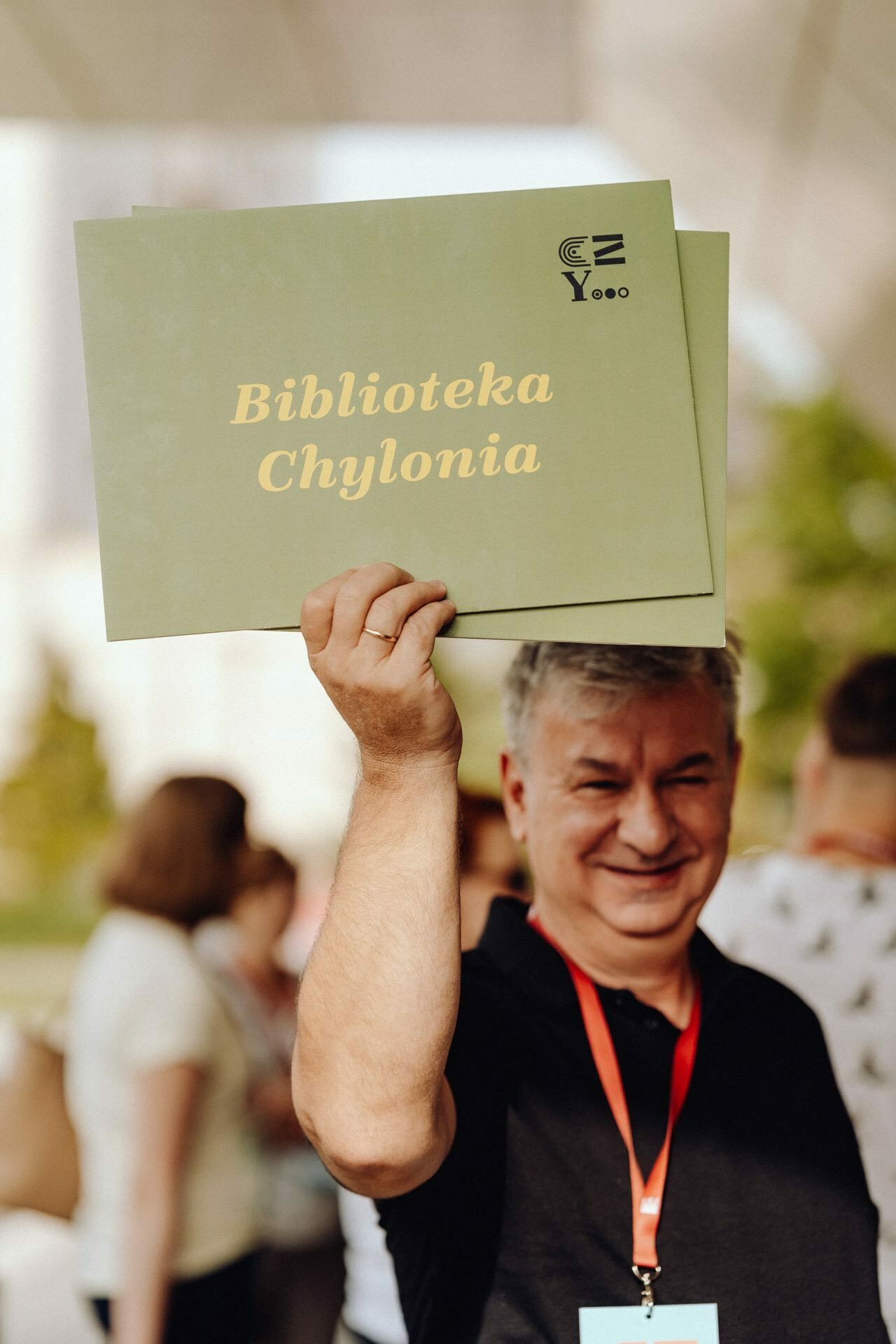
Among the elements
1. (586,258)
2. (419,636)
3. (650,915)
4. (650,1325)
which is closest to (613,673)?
(650,915)

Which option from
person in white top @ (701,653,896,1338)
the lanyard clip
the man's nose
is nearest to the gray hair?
the man's nose

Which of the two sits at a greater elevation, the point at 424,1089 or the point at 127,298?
the point at 127,298

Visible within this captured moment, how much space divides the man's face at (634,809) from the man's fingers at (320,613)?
0.43 m

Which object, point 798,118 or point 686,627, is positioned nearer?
point 686,627

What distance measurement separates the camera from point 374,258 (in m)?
1.28

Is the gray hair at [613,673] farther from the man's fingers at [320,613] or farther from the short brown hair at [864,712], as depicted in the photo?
the short brown hair at [864,712]

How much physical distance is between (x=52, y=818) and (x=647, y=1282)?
2094 centimetres

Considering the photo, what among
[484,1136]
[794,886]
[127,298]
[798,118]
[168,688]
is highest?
[168,688]

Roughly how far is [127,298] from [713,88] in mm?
4088

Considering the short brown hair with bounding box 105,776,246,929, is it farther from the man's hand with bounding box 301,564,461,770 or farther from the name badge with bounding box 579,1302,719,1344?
the man's hand with bounding box 301,564,461,770

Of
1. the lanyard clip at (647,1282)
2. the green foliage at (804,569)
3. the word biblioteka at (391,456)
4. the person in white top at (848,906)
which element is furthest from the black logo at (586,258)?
the green foliage at (804,569)

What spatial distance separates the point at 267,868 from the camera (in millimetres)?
3941

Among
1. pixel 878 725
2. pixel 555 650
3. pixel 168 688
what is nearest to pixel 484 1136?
pixel 555 650

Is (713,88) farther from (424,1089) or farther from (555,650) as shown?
(424,1089)
